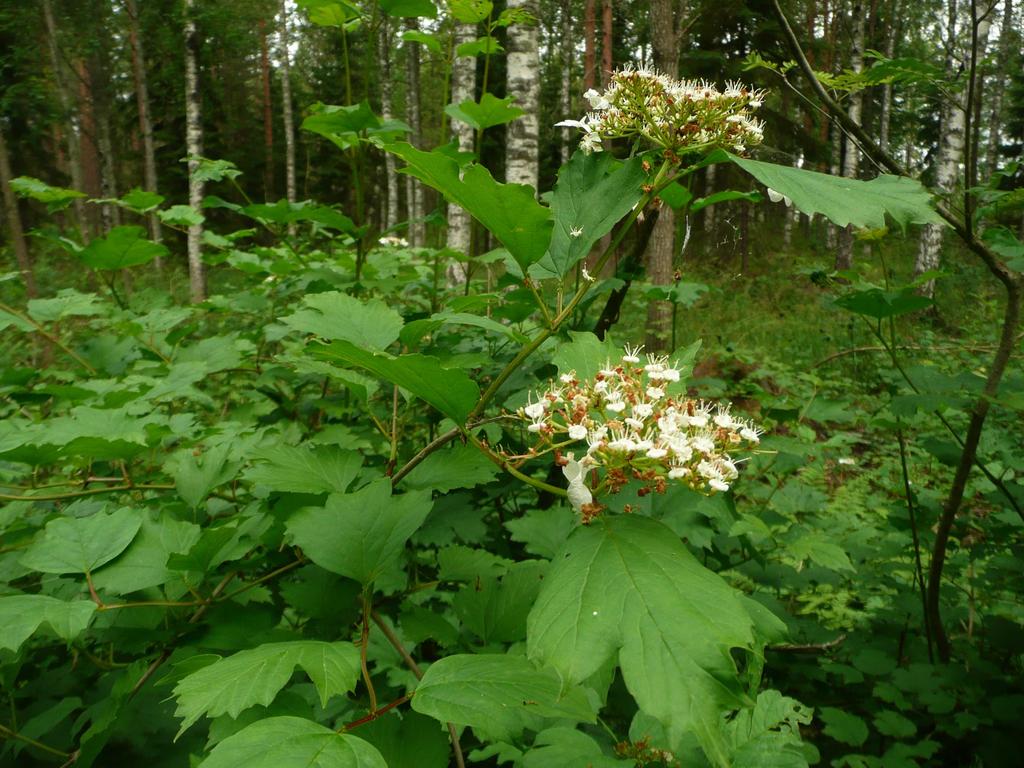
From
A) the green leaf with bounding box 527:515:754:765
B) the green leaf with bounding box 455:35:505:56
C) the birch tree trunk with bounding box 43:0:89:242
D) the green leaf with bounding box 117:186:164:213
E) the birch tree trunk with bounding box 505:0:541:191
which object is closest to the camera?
the green leaf with bounding box 527:515:754:765

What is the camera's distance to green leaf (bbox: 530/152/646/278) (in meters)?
1.16

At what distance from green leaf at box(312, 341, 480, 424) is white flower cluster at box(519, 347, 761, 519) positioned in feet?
0.41

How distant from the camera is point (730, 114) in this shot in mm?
1230

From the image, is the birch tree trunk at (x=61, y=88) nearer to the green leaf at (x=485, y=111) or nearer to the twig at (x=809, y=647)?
the green leaf at (x=485, y=111)

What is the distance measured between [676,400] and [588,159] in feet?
1.77

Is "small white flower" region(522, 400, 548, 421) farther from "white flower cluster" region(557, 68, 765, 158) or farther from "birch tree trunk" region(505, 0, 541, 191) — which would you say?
"birch tree trunk" region(505, 0, 541, 191)

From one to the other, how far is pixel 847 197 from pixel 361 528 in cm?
108

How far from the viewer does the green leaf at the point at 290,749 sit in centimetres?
78

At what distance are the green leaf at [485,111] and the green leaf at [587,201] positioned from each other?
3.33 ft

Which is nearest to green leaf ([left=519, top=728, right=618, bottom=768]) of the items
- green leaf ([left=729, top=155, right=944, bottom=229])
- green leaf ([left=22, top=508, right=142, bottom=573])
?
green leaf ([left=22, top=508, right=142, bottom=573])

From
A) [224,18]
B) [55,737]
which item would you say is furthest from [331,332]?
[224,18]

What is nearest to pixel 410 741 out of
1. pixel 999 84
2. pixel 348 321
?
pixel 348 321

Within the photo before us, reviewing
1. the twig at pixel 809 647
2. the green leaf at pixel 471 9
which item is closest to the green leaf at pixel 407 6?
the green leaf at pixel 471 9

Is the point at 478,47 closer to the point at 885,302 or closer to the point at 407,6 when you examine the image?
the point at 407,6
